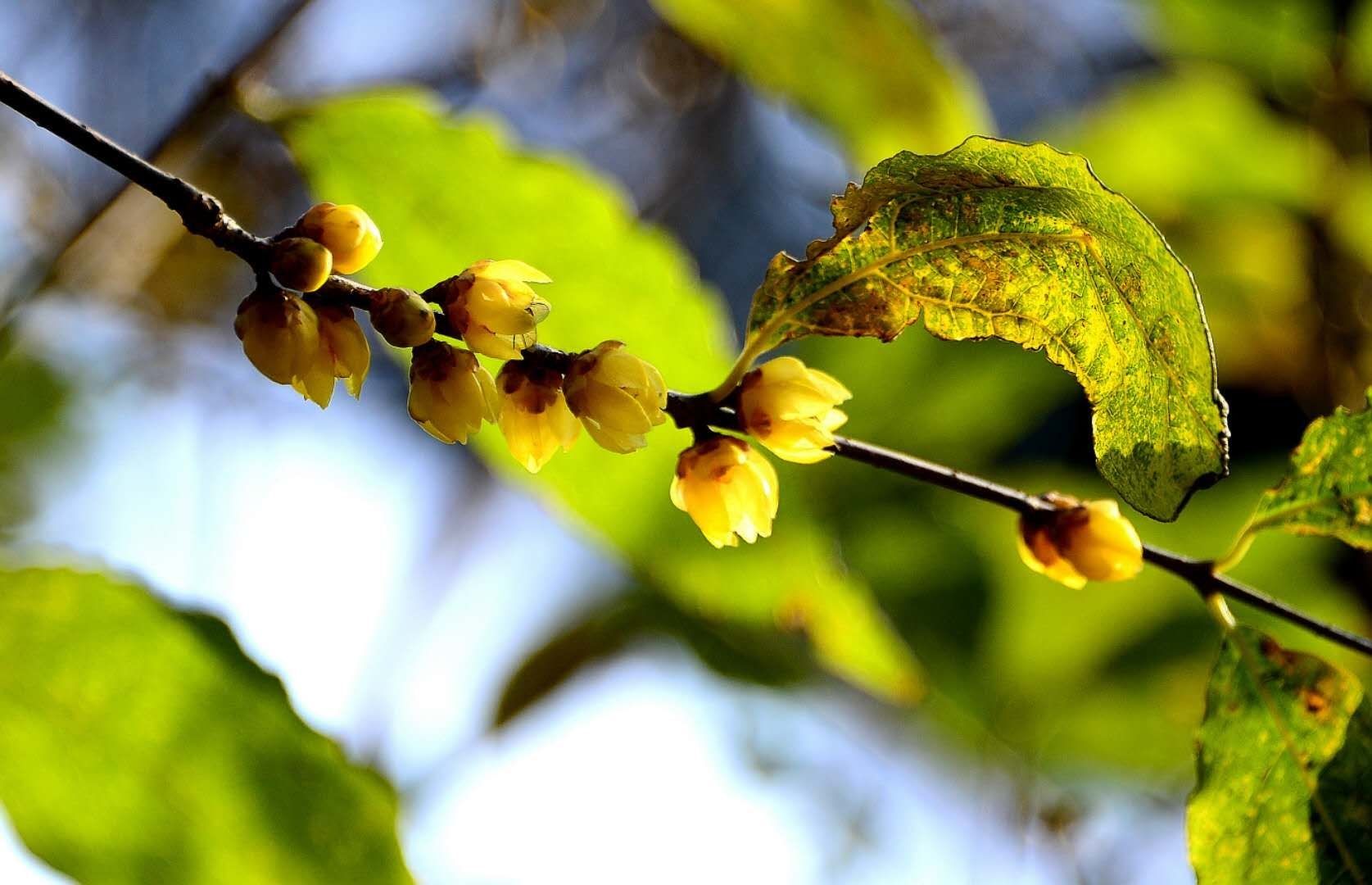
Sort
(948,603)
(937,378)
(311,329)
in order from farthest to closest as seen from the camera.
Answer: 1. (937,378)
2. (948,603)
3. (311,329)

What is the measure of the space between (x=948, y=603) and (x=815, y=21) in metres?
0.65

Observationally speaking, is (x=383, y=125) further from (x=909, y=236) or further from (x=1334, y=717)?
(x=1334, y=717)

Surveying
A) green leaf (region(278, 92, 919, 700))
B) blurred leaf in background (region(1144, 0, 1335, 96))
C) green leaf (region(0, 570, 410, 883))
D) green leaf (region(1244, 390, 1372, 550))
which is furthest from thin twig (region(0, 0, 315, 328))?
blurred leaf in background (region(1144, 0, 1335, 96))

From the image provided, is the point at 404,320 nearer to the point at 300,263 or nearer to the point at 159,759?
the point at 300,263

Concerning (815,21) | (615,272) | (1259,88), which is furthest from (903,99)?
(1259,88)

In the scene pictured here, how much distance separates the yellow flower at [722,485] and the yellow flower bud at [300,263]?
0.20 metres

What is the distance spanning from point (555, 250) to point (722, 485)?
1.09 feet

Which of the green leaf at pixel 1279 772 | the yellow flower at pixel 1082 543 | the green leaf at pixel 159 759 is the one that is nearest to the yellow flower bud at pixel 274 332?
the green leaf at pixel 159 759

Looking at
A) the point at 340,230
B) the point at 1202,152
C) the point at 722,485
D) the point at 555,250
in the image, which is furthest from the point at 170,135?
the point at 1202,152

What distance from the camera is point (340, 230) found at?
0.53 m

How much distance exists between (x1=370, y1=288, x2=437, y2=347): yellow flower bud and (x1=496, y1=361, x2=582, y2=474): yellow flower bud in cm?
7

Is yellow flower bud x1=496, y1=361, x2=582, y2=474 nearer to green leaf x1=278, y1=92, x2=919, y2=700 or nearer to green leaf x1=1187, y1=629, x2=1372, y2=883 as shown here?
green leaf x1=278, y1=92, x2=919, y2=700

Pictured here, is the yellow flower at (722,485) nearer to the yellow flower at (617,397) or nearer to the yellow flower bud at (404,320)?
the yellow flower at (617,397)

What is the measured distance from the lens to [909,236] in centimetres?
57
